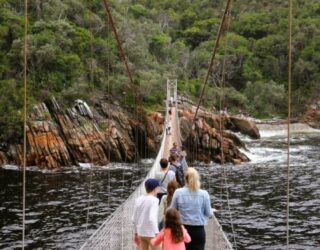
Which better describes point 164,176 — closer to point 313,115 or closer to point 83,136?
point 83,136

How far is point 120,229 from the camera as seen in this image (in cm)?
621

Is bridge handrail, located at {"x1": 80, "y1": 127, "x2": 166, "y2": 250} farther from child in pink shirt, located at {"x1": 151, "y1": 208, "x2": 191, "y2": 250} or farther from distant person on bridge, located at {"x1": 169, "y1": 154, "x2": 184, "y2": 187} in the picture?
child in pink shirt, located at {"x1": 151, "y1": 208, "x2": 191, "y2": 250}

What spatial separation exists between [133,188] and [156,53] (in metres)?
29.5

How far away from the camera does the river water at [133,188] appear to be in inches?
437

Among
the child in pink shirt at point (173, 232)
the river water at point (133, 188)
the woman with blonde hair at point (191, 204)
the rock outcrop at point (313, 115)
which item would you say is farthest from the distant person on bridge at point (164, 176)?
the rock outcrop at point (313, 115)

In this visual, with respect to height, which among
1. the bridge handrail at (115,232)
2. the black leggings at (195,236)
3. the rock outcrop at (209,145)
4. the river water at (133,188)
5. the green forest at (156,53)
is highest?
the green forest at (156,53)

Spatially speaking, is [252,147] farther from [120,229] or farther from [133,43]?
[120,229]

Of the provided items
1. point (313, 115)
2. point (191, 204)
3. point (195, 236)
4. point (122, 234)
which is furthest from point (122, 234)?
point (313, 115)

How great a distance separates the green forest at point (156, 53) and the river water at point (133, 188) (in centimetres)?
409

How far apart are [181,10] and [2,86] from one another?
48.0 metres

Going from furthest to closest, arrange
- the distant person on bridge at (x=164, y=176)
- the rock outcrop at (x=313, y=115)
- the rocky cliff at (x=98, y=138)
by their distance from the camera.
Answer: the rock outcrop at (x=313, y=115) → the rocky cliff at (x=98, y=138) → the distant person on bridge at (x=164, y=176)

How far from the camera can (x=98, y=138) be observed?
A: 23.0 metres

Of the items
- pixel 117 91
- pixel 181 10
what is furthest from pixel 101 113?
pixel 181 10

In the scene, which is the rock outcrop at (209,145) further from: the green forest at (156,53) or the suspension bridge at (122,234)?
the suspension bridge at (122,234)
